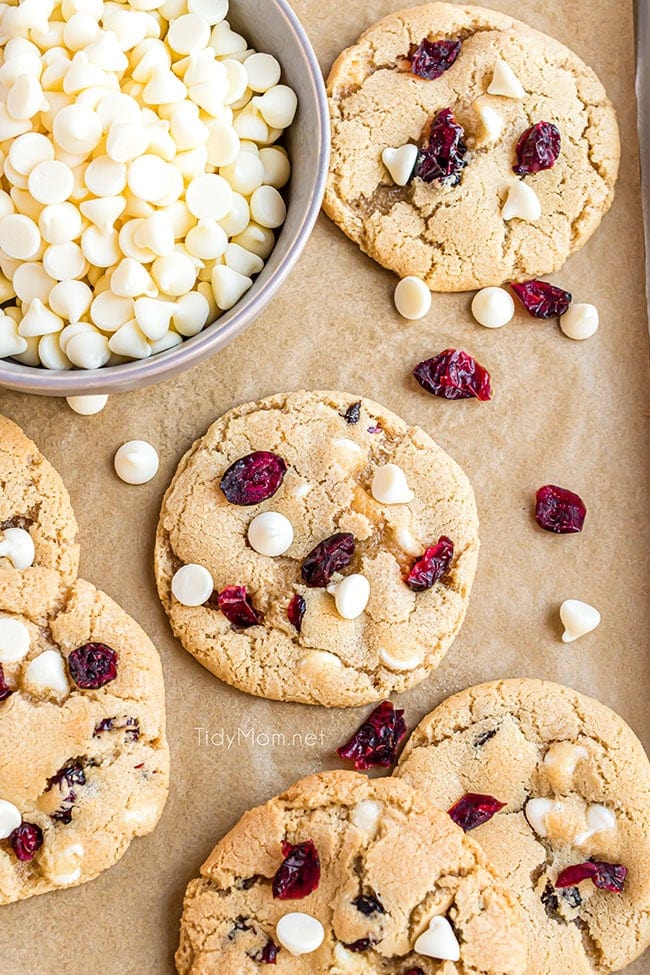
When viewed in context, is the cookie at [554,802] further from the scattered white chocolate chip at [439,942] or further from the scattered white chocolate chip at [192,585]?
the scattered white chocolate chip at [192,585]

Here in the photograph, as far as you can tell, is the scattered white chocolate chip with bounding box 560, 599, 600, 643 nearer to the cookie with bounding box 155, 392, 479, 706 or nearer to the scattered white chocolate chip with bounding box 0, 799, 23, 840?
the cookie with bounding box 155, 392, 479, 706

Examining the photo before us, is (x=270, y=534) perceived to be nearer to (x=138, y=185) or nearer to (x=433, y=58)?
(x=138, y=185)

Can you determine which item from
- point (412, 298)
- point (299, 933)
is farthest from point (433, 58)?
point (299, 933)

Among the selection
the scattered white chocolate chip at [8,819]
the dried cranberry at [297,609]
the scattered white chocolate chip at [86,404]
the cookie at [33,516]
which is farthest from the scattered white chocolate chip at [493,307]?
the scattered white chocolate chip at [8,819]

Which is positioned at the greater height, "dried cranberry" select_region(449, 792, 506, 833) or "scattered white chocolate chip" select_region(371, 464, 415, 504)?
"scattered white chocolate chip" select_region(371, 464, 415, 504)

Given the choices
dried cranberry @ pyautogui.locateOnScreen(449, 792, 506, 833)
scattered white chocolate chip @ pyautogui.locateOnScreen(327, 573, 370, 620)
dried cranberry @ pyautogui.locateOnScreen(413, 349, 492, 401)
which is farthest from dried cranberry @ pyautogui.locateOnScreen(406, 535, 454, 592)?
dried cranberry @ pyautogui.locateOnScreen(449, 792, 506, 833)
